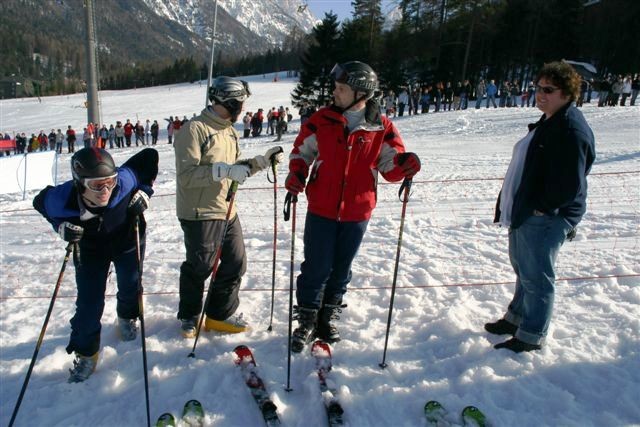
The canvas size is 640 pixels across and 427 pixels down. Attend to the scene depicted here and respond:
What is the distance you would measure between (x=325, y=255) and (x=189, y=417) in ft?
4.85

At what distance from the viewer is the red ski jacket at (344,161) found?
327 cm

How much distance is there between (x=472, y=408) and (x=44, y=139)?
100 ft

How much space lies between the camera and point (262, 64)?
11438 cm

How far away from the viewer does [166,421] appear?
277 centimetres

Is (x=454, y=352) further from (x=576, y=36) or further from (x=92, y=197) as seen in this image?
(x=576, y=36)

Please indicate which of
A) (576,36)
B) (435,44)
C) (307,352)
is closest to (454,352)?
(307,352)

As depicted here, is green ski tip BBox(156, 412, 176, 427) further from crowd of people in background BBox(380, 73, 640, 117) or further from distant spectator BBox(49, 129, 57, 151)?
distant spectator BBox(49, 129, 57, 151)

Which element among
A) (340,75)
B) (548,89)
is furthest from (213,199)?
(548,89)

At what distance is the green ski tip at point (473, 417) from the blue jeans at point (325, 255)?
1350 millimetres

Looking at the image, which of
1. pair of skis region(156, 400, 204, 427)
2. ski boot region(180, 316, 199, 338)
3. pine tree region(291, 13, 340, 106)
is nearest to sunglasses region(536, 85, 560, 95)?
pair of skis region(156, 400, 204, 427)

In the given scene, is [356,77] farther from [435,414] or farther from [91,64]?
[91,64]

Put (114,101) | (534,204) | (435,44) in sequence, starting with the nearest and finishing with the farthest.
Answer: (534,204)
(435,44)
(114,101)

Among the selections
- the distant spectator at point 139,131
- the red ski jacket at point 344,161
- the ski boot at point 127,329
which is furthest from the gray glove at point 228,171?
the distant spectator at point 139,131

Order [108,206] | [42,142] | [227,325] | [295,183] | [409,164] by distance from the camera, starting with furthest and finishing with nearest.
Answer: [42,142]
[227,325]
[295,183]
[409,164]
[108,206]
